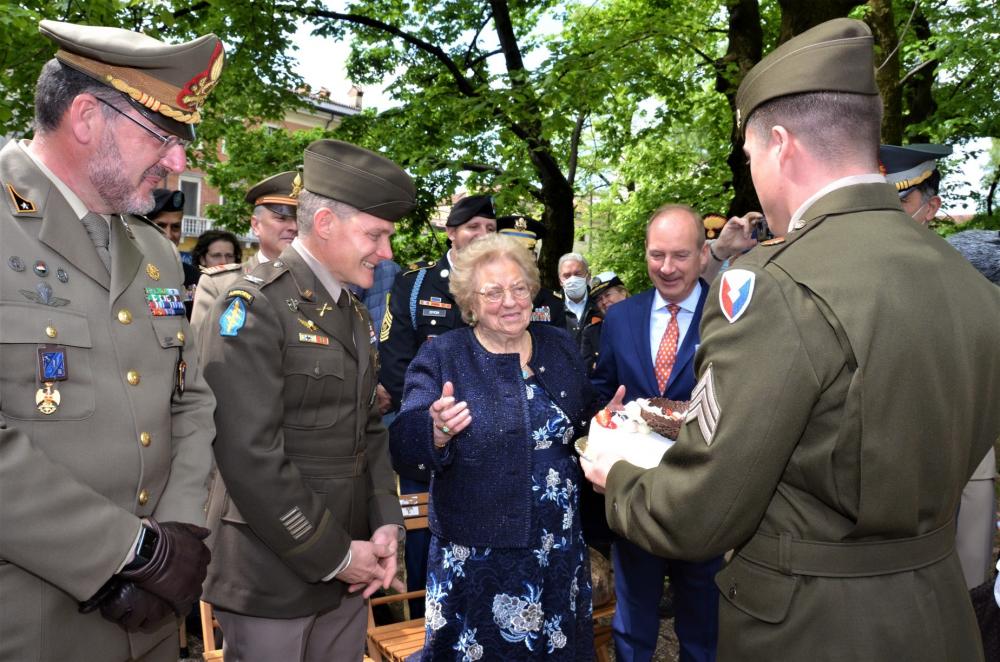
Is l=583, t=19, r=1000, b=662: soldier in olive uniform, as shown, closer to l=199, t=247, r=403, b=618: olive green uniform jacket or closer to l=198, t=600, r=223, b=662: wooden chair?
l=199, t=247, r=403, b=618: olive green uniform jacket

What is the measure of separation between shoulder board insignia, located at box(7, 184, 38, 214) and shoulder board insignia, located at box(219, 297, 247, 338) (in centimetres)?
67

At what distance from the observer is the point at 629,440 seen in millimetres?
2178

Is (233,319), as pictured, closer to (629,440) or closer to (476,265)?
(476,265)

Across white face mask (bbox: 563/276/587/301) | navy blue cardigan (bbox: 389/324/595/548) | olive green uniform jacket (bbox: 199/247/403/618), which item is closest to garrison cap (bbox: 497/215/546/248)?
white face mask (bbox: 563/276/587/301)

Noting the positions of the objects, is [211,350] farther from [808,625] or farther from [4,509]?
[808,625]

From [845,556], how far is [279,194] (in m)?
4.01

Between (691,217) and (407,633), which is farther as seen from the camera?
(691,217)

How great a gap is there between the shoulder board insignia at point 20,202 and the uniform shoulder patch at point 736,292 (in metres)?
1.64

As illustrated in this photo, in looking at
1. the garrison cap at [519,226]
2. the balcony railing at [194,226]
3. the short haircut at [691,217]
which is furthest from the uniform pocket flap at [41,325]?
the balcony railing at [194,226]

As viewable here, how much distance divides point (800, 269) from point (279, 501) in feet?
5.38

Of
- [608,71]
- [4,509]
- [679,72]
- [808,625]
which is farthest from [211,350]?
[679,72]

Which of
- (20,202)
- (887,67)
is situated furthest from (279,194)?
(887,67)

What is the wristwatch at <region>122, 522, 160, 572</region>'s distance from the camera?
5.45 feet

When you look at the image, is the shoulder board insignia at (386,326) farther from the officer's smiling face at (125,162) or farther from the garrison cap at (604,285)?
the garrison cap at (604,285)
